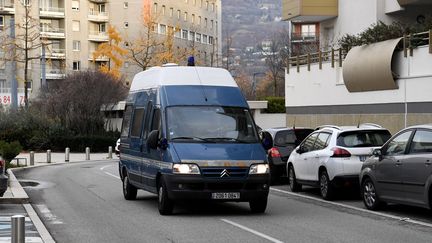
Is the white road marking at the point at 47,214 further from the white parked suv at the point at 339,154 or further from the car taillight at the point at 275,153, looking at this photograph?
the car taillight at the point at 275,153

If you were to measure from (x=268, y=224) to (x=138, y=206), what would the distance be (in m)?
4.26

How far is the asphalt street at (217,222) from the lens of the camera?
11344 millimetres

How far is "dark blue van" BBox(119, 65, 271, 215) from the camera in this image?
44.3ft

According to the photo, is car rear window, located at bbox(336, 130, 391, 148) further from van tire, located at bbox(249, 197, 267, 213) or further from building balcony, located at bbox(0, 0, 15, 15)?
building balcony, located at bbox(0, 0, 15, 15)

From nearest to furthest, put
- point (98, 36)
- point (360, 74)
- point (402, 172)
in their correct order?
point (402, 172), point (360, 74), point (98, 36)

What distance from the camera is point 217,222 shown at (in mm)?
13086

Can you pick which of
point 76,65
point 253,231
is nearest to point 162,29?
point 76,65

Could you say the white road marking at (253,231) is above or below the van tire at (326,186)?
below

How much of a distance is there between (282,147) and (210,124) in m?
7.11

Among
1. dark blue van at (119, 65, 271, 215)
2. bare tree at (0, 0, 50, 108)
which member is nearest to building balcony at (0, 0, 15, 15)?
bare tree at (0, 0, 50, 108)

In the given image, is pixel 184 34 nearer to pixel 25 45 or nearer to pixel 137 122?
pixel 25 45

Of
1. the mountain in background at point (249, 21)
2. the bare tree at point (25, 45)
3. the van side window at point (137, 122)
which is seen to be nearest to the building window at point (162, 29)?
the mountain in background at point (249, 21)

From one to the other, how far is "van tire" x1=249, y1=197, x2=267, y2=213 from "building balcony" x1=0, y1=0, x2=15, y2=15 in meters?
81.2

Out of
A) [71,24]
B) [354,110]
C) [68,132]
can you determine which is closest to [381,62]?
[354,110]
